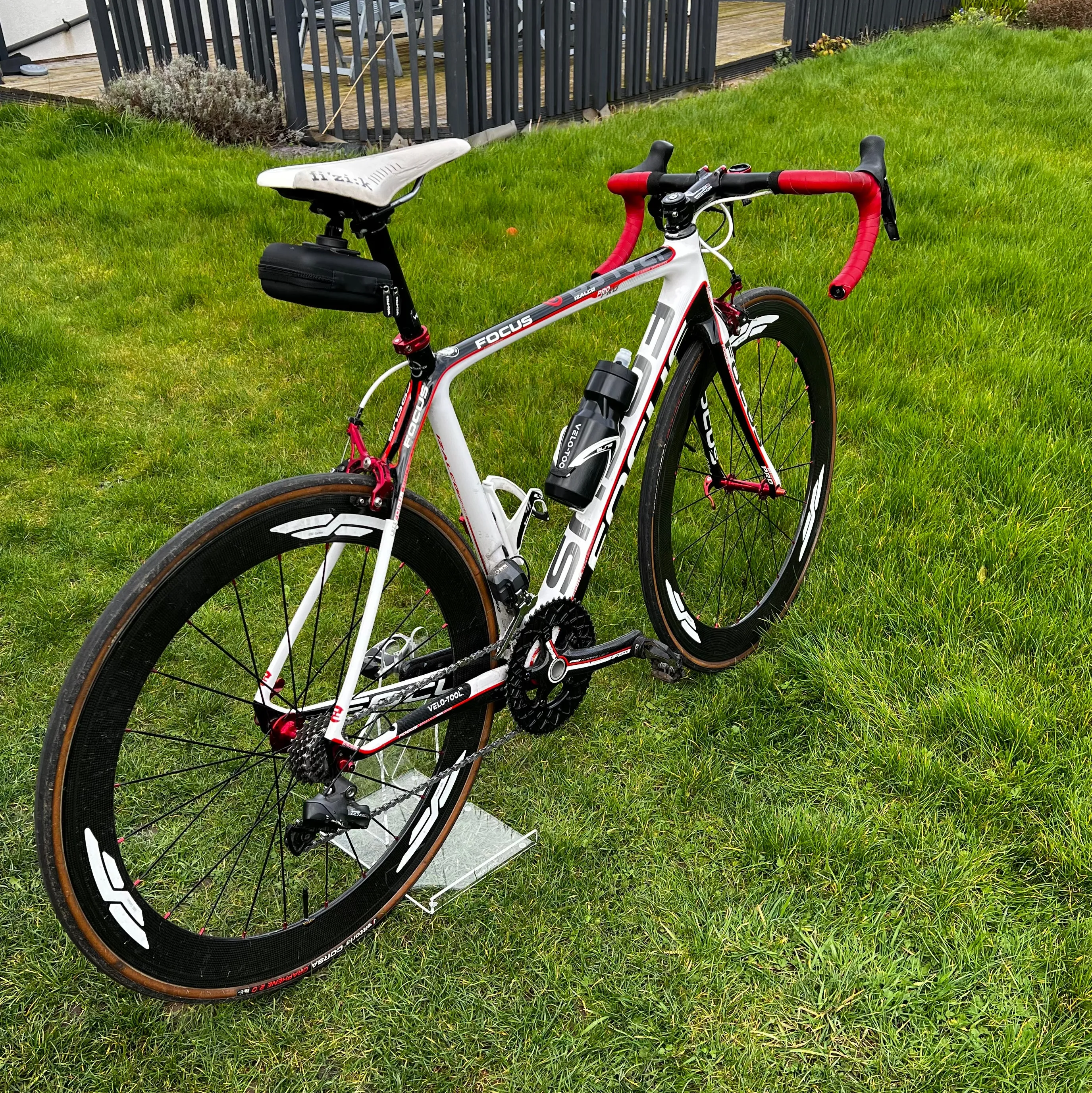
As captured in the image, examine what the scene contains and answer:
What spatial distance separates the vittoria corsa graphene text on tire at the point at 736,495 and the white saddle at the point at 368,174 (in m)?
0.93

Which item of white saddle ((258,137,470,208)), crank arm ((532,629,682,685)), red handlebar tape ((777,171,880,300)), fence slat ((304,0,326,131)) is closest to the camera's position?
white saddle ((258,137,470,208))

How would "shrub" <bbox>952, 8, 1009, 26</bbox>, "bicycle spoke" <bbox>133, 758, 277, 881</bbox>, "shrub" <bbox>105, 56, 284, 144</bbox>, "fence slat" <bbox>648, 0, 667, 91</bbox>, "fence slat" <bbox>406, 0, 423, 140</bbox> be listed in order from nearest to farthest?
1. "bicycle spoke" <bbox>133, 758, 277, 881</bbox>
2. "fence slat" <bbox>406, 0, 423, 140</bbox>
3. "shrub" <bbox>105, 56, 284, 144</bbox>
4. "fence slat" <bbox>648, 0, 667, 91</bbox>
5. "shrub" <bbox>952, 8, 1009, 26</bbox>

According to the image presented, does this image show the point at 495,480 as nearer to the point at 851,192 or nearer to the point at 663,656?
the point at 663,656

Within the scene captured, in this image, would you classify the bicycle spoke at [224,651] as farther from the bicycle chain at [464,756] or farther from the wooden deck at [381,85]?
the wooden deck at [381,85]

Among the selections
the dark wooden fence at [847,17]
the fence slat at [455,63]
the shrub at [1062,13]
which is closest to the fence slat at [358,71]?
the fence slat at [455,63]

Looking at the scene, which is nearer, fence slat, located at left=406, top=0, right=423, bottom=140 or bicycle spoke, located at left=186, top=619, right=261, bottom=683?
bicycle spoke, located at left=186, top=619, right=261, bottom=683

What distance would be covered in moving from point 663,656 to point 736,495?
1.04 meters

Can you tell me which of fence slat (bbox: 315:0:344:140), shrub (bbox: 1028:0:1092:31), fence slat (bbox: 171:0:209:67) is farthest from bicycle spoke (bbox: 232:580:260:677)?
shrub (bbox: 1028:0:1092:31)

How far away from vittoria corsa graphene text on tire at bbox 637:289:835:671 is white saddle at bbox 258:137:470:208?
36.8 inches

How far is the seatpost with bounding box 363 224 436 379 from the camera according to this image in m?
1.89

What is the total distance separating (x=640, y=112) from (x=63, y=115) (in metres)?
4.63

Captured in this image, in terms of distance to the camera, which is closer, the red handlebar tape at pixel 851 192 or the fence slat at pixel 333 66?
the red handlebar tape at pixel 851 192

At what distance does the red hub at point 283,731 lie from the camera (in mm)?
2057

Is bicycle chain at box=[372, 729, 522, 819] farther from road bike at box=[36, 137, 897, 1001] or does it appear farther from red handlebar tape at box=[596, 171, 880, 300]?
red handlebar tape at box=[596, 171, 880, 300]
